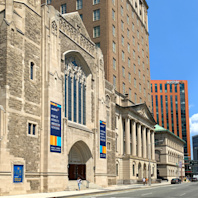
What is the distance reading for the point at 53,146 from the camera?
33.2 metres

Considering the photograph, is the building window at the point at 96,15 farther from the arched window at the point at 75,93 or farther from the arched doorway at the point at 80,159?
the arched doorway at the point at 80,159

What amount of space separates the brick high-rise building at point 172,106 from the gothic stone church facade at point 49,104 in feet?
411

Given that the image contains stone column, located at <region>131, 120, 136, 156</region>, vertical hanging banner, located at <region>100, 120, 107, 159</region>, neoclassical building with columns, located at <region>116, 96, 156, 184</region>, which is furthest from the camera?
stone column, located at <region>131, 120, 136, 156</region>

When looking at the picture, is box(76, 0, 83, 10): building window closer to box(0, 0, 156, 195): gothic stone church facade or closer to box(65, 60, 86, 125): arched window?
Answer: box(0, 0, 156, 195): gothic stone church facade

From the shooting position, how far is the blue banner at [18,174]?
91.9 ft

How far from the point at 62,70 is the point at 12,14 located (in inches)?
364

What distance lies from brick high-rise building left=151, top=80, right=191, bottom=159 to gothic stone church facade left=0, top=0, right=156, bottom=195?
12513 centimetres

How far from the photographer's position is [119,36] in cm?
A: 6800

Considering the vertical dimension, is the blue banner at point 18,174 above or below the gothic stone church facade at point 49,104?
below

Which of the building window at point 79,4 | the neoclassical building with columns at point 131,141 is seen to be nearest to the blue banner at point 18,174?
the neoclassical building with columns at point 131,141

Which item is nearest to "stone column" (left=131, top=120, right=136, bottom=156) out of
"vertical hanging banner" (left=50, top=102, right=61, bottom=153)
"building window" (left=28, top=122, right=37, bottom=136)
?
"vertical hanging banner" (left=50, top=102, right=61, bottom=153)

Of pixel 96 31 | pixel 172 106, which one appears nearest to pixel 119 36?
pixel 96 31

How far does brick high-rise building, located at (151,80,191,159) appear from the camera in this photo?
172750 mm

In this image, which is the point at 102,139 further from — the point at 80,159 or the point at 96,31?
the point at 96,31
